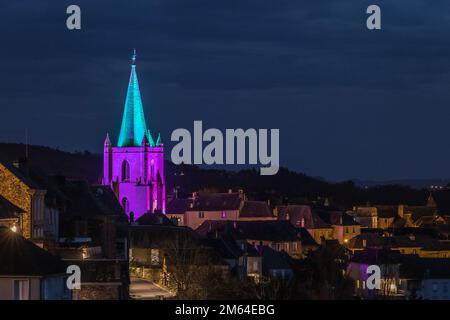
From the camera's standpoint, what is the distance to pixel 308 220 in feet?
451

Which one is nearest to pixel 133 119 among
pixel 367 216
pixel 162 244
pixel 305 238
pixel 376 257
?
pixel 305 238

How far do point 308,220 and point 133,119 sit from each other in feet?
76.7

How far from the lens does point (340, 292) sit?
67750 mm

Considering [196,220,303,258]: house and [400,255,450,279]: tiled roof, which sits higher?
[196,220,303,258]: house

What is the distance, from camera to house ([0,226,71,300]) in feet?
123

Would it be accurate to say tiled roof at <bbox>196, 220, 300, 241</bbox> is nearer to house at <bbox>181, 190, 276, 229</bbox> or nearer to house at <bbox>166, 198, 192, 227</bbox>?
house at <bbox>181, 190, 276, 229</bbox>

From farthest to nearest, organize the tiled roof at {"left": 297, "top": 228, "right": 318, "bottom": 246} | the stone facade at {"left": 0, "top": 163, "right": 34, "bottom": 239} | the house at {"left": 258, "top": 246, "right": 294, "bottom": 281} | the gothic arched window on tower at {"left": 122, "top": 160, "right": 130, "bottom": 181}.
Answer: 1. the gothic arched window on tower at {"left": 122, "top": 160, "right": 130, "bottom": 181}
2. the tiled roof at {"left": 297, "top": 228, "right": 318, "bottom": 246}
3. the house at {"left": 258, "top": 246, "right": 294, "bottom": 281}
4. the stone facade at {"left": 0, "top": 163, "right": 34, "bottom": 239}

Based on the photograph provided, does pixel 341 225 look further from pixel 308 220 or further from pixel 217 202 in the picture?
pixel 217 202

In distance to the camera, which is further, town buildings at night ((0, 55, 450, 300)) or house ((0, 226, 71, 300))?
town buildings at night ((0, 55, 450, 300))

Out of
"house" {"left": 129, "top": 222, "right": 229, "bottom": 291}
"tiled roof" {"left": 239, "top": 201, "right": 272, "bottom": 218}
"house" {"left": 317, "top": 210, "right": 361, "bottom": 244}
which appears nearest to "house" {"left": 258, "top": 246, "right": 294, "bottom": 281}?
"house" {"left": 129, "top": 222, "right": 229, "bottom": 291}

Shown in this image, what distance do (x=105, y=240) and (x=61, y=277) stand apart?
23.0 m

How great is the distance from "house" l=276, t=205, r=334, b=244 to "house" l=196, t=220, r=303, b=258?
16793 mm

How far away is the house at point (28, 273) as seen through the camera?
3750cm
